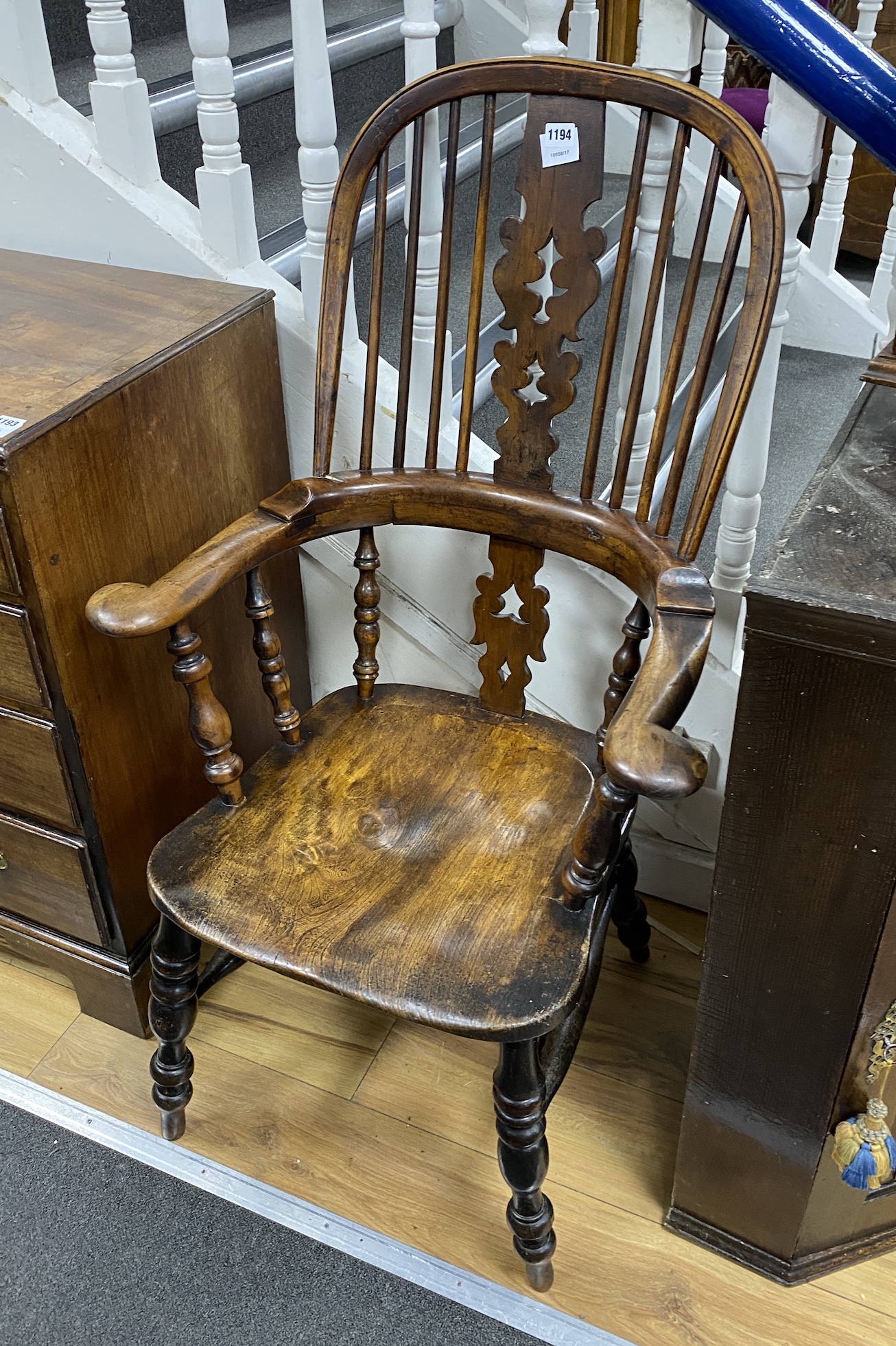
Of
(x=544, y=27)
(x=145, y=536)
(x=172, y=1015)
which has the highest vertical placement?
(x=544, y=27)

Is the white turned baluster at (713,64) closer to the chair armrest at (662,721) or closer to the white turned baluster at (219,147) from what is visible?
the white turned baluster at (219,147)

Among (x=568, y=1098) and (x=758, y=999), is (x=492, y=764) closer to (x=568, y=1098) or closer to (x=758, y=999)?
(x=758, y=999)

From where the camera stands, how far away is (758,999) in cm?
101

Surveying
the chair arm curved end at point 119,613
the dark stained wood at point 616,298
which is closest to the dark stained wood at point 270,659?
the chair arm curved end at point 119,613

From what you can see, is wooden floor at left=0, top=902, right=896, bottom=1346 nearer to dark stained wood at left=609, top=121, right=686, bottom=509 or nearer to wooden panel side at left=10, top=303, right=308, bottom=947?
wooden panel side at left=10, top=303, right=308, bottom=947

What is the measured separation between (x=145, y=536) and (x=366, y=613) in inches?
10.9

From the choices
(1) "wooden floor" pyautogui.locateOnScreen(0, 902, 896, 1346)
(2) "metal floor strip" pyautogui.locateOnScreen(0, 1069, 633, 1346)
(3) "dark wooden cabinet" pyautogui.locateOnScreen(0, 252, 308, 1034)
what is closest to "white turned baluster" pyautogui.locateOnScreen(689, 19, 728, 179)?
(3) "dark wooden cabinet" pyautogui.locateOnScreen(0, 252, 308, 1034)

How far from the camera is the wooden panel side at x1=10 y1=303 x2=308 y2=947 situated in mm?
1102

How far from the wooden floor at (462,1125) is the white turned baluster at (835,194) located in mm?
1191

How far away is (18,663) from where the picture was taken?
115 centimetres

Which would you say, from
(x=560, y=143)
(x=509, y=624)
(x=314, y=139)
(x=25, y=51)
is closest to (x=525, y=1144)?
(x=509, y=624)

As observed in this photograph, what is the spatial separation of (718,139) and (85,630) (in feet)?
2.68

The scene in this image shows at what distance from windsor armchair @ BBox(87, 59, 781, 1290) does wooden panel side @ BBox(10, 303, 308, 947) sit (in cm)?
13

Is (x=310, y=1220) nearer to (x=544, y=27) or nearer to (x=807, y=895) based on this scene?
(x=807, y=895)
